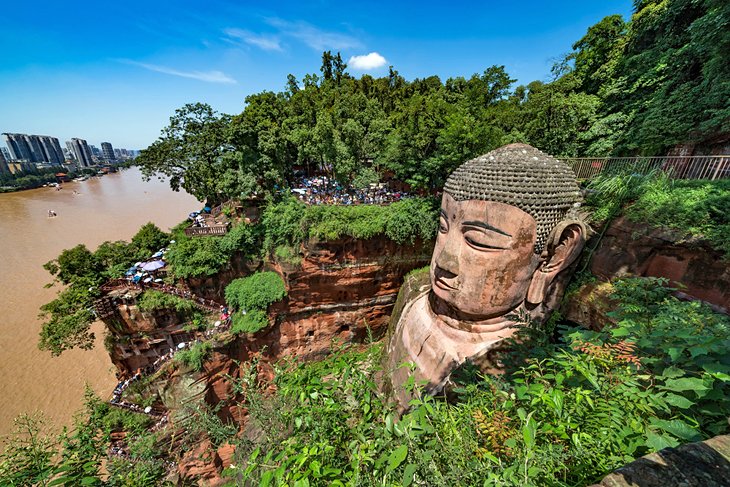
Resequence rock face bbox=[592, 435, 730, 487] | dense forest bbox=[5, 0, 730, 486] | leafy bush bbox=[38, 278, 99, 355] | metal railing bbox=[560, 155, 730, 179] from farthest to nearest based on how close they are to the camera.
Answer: leafy bush bbox=[38, 278, 99, 355], metal railing bbox=[560, 155, 730, 179], dense forest bbox=[5, 0, 730, 486], rock face bbox=[592, 435, 730, 487]

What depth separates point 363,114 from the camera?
1594cm

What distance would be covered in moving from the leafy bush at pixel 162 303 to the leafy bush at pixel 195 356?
6.01 feet

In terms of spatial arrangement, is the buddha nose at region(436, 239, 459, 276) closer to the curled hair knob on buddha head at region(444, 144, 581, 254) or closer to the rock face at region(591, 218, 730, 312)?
the curled hair knob on buddha head at region(444, 144, 581, 254)

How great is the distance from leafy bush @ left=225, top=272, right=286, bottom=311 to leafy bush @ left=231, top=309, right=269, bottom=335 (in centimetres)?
24

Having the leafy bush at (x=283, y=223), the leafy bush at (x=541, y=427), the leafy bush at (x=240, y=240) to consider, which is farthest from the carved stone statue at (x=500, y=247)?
the leafy bush at (x=240, y=240)

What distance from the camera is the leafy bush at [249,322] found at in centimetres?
1111

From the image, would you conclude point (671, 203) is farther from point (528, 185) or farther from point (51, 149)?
point (51, 149)

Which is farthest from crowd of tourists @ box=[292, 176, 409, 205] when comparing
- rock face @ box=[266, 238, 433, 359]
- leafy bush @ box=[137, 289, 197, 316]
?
leafy bush @ box=[137, 289, 197, 316]

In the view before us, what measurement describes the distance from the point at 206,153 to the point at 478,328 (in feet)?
57.4

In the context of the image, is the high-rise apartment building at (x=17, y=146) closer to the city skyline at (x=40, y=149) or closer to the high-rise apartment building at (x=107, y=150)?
the city skyline at (x=40, y=149)

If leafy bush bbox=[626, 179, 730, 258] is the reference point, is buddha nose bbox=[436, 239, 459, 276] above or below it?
below

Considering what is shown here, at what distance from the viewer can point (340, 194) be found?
573 inches

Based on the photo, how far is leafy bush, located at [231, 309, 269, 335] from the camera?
36.4 feet

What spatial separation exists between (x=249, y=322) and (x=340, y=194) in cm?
750
